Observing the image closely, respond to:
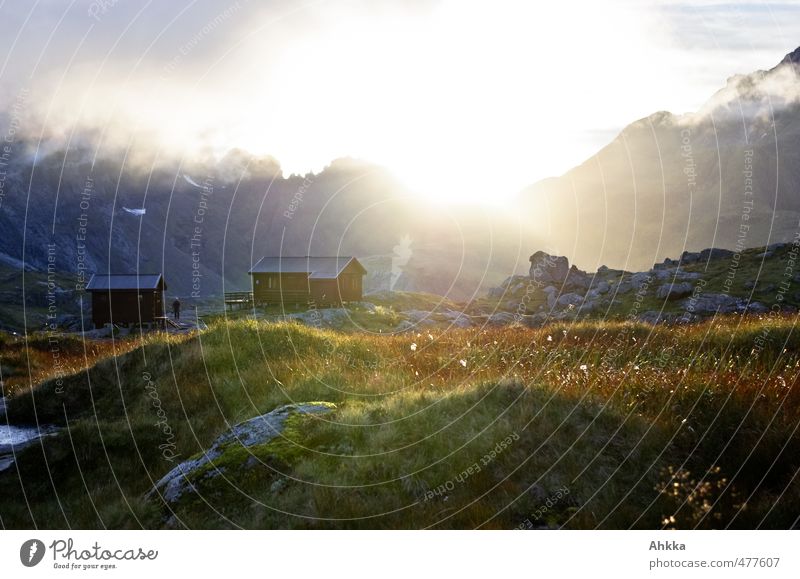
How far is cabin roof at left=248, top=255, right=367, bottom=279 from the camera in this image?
2867 inches

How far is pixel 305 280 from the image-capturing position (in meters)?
73.9

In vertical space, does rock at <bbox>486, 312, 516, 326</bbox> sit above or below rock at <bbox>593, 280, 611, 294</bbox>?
below

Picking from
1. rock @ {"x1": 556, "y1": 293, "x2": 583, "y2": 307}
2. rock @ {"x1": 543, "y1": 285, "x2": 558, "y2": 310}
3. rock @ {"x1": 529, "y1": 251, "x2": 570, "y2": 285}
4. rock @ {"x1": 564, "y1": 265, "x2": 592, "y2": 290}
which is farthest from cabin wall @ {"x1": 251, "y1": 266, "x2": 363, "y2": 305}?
rock @ {"x1": 529, "y1": 251, "x2": 570, "y2": 285}

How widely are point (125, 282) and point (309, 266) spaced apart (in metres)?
21.6

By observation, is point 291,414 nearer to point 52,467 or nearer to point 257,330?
point 52,467

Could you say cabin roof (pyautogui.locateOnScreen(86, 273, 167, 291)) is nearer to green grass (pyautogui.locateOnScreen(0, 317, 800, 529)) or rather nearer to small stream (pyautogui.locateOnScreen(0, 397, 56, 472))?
small stream (pyautogui.locateOnScreen(0, 397, 56, 472))

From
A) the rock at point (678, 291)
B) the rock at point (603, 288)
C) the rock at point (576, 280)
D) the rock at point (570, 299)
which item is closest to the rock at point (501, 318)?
the rock at point (570, 299)

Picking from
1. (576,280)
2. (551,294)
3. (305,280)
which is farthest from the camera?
(576,280)

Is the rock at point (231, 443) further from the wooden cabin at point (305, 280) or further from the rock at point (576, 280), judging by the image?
the rock at point (576, 280)

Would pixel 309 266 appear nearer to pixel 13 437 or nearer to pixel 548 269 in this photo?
pixel 548 269

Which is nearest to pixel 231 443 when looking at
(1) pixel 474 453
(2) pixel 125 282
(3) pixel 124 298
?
(1) pixel 474 453

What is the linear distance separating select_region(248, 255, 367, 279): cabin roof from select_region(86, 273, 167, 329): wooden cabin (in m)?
13.2

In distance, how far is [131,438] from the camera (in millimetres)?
11625

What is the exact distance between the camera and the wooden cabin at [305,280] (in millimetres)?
72938
